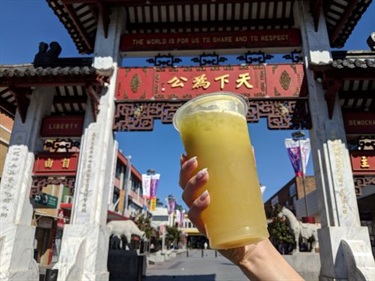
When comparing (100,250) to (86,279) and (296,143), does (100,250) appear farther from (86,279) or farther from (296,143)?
(296,143)

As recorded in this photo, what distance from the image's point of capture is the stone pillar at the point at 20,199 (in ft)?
19.0

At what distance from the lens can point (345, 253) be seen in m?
5.30

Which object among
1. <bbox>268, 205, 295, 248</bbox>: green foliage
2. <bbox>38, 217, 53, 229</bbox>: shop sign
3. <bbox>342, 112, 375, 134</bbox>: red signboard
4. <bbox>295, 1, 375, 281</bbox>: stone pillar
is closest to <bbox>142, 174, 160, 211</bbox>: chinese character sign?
<bbox>38, 217, 53, 229</bbox>: shop sign

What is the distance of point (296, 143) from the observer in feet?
50.0

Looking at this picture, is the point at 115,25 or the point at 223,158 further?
the point at 115,25

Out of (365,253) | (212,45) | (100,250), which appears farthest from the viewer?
(212,45)

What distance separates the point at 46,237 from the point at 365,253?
17.4 meters

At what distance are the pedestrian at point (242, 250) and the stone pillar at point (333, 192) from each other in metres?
4.60

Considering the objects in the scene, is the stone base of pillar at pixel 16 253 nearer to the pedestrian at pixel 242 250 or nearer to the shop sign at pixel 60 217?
the pedestrian at pixel 242 250

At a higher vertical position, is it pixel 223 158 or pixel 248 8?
pixel 248 8

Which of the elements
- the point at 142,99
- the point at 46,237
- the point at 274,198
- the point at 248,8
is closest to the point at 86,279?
the point at 142,99

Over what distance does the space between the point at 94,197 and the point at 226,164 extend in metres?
5.58

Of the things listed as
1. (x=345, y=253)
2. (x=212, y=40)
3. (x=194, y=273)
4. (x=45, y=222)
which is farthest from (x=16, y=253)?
(x=45, y=222)

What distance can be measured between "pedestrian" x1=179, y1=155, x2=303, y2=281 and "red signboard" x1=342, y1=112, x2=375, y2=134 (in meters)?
6.13
